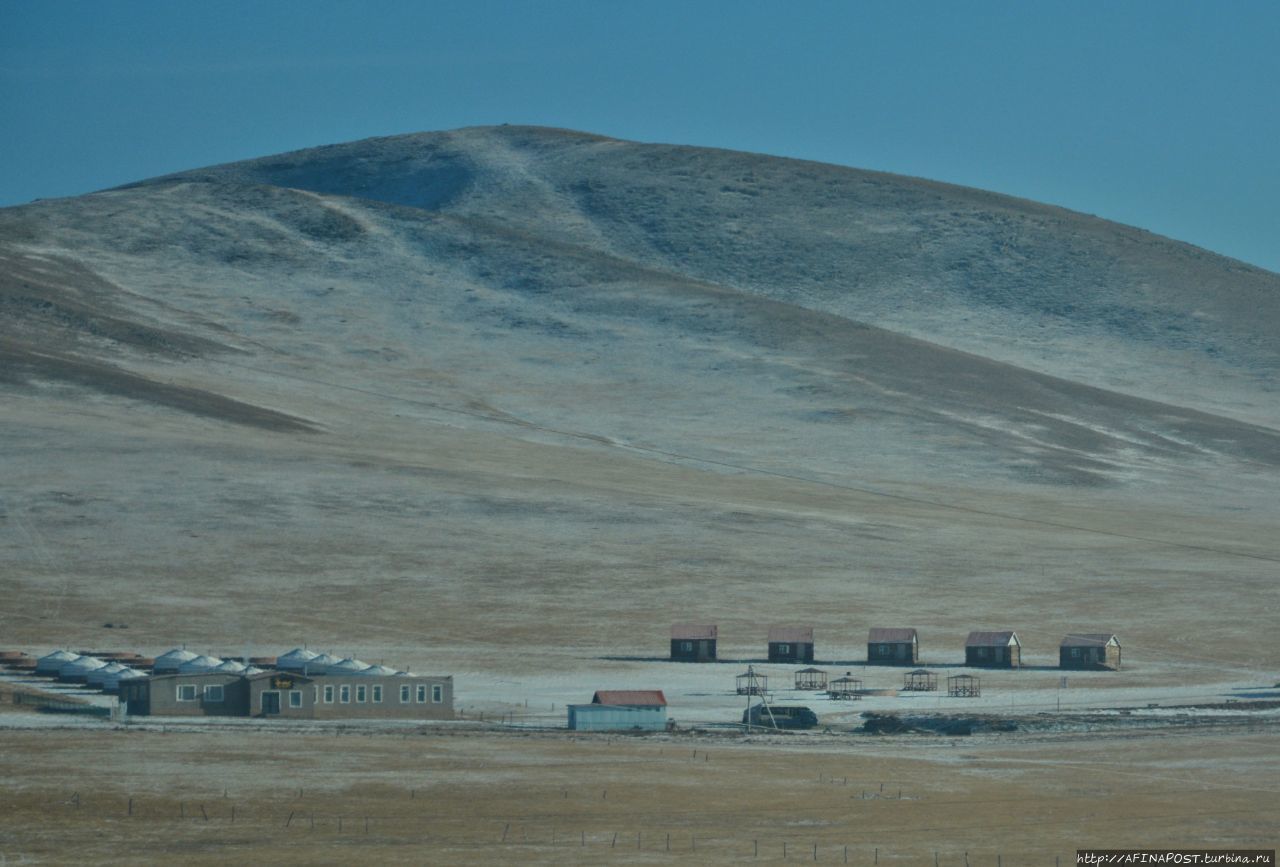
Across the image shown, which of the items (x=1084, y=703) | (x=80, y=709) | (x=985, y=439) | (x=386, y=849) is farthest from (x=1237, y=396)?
(x=386, y=849)

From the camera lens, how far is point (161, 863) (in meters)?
41.8

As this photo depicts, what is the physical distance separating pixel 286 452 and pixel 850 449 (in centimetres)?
4525

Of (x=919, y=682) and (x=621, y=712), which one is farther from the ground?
(x=919, y=682)

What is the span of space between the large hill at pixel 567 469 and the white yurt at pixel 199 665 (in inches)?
453

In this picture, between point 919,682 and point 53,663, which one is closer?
point 53,663

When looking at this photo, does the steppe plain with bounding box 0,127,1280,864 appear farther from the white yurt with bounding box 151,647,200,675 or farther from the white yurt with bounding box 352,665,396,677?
the white yurt with bounding box 151,647,200,675

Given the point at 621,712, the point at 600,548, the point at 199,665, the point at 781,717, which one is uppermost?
the point at 600,548

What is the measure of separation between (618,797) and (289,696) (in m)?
23.1

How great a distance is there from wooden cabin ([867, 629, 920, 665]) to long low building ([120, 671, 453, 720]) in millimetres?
24092

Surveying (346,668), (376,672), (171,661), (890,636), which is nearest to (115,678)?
(171,661)

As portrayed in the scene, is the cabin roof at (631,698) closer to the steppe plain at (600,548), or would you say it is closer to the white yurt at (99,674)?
the steppe plain at (600,548)

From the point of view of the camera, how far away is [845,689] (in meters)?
80.2

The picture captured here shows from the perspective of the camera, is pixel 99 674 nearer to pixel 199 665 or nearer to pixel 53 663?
pixel 53 663

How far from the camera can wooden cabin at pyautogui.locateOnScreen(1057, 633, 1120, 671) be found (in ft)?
286
